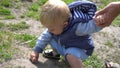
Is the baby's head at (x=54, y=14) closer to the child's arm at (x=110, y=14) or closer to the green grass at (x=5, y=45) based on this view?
the child's arm at (x=110, y=14)

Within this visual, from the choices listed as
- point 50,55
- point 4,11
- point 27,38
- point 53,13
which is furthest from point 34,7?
point 53,13

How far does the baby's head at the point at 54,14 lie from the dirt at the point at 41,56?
0.66 m

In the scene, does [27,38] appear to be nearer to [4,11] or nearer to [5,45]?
[5,45]

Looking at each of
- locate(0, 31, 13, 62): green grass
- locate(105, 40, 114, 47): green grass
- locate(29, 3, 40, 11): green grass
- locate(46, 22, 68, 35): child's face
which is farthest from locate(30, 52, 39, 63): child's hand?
locate(29, 3, 40, 11): green grass

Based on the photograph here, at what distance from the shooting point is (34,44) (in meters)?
4.63

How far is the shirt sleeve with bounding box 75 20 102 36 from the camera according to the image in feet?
12.5

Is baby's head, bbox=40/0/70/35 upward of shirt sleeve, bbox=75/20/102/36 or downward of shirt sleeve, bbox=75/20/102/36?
upward

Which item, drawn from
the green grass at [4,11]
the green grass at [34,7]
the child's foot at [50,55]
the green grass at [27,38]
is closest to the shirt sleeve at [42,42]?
the child's foot at [50,55]

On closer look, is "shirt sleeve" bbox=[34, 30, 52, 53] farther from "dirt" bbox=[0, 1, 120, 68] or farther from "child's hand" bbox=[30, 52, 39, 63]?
"dirt" bbox=[0, 1, 120, 68]

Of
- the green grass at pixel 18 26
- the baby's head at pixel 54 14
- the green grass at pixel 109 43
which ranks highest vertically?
the baby's head at pixel 54 14

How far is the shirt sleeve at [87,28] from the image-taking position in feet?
12.5

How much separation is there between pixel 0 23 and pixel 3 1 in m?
0.85

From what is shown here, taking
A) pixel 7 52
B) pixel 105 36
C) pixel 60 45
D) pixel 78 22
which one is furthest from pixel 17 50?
pixel 105 36

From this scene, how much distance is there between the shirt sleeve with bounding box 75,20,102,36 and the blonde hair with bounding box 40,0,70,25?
0.75 feet
